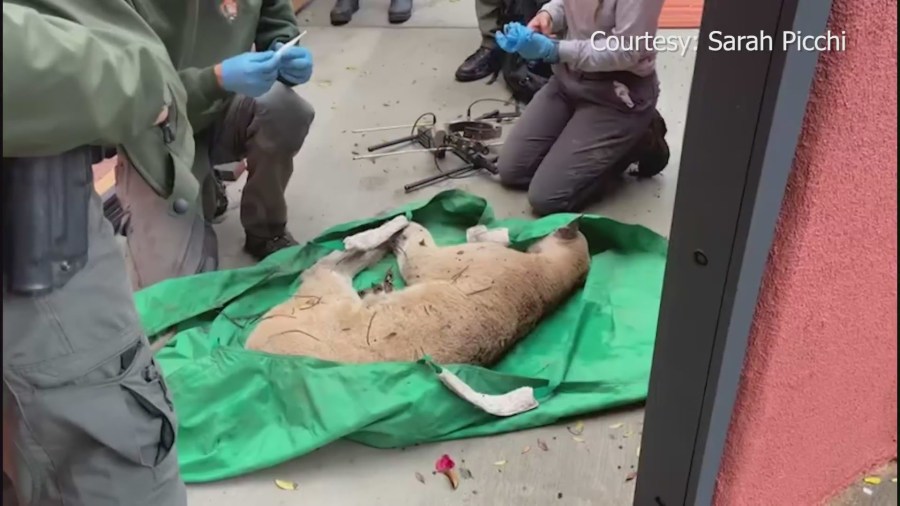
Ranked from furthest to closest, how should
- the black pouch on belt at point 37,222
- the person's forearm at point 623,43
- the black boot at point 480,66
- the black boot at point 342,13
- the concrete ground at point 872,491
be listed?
1. the black boot at point 342,13
2. the black boot at point 480,66
3. the person's forearm at point 623,43
4. the concrete ground at point 872,491
5. the black pouch on belt at point 37,222

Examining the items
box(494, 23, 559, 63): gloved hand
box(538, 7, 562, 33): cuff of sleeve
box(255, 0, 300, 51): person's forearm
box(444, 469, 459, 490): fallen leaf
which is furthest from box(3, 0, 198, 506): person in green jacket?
box(538, 7, 562, 33): cuff of sleeve

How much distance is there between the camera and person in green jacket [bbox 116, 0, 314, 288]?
183 cm

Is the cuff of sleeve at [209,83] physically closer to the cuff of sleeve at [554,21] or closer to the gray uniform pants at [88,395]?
the gray uniform pants at [88,395]

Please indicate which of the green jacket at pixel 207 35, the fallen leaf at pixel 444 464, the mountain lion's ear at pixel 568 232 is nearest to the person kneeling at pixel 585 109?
the mountain lion's ear at pixel 568 232

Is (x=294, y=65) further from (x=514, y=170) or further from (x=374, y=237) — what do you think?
(x=514, y=170)

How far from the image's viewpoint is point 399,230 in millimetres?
2117

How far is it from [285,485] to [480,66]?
7.30ft

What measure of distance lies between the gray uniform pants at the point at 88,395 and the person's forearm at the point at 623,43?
5.13ft

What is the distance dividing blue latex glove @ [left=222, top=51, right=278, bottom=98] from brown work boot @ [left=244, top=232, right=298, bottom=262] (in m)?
0.50

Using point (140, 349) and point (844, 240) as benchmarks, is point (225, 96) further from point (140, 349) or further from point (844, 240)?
point (844, 240)

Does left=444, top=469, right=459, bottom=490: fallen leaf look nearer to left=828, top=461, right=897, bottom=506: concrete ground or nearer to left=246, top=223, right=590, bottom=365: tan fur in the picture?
left=246, top=223, right=590, bottom=365: tan fur

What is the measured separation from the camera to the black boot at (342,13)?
403 cm

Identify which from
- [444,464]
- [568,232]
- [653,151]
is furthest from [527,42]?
[444,464]

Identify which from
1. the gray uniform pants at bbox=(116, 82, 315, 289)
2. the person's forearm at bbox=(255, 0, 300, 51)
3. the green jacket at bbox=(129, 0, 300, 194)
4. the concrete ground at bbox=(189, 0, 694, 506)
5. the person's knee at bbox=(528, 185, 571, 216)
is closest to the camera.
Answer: the concrete ground at bbox=(189, 0, 694, 506)
